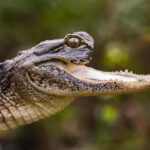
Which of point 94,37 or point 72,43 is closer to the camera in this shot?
point 72,43

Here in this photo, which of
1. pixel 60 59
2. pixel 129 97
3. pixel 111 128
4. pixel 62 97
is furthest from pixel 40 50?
pixel 111 128

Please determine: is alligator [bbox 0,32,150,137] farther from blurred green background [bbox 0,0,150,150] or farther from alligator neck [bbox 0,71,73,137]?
blurred green background [bbox 0,0,150,150]

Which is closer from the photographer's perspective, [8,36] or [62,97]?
[62,97]

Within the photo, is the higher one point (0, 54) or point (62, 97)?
point (0, 54)

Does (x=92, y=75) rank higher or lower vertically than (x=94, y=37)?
lower

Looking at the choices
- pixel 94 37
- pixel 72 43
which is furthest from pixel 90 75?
pixel 94 37

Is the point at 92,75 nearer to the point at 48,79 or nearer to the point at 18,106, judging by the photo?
the point at 48,79

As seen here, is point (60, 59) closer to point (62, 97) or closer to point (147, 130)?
point (62, 97)
